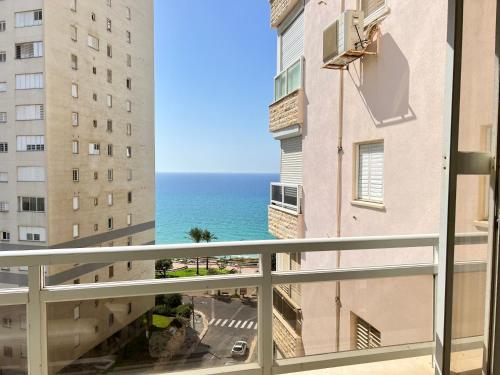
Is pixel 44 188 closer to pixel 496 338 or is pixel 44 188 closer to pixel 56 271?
pixel 56 271

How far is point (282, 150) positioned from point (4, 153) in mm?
14265

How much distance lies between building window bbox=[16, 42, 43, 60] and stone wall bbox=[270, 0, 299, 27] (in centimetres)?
1269

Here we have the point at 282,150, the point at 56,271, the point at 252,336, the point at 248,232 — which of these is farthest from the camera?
the point at 248,232

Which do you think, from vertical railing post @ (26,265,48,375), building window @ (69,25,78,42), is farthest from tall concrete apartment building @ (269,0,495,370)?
building window @ (69,25,78,42)

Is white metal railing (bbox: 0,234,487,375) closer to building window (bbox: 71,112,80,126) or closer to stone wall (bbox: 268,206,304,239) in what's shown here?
stone wall (bbox: 268,206,304,239)

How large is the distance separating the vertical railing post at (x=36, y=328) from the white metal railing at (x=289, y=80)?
6.01 metres

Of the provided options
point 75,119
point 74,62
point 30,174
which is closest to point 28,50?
point 74,62

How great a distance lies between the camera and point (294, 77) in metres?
7.22

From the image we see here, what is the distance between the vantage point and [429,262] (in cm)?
227

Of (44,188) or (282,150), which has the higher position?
(282,150)

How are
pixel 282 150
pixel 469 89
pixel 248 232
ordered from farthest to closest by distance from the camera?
1. pixel 248 232
2. pixel 282 150
3. pixel 469 89

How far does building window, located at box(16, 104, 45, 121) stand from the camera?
16.4m

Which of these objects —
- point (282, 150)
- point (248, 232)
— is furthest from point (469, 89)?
point (248, 232)

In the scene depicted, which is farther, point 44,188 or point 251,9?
point 251,9
